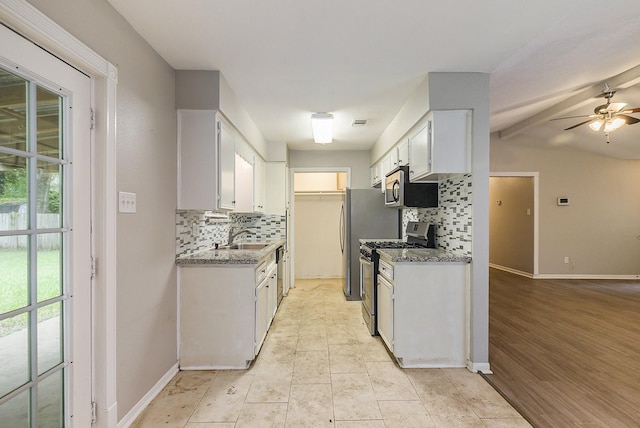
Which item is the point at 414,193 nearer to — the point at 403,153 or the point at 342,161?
the point at 403,153

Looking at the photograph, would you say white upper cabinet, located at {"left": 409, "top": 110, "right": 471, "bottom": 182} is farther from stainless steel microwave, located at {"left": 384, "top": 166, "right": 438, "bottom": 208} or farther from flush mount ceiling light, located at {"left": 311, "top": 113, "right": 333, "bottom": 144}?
flush mount ceiling light, located at {"left": 311, "top": 113, "right": 333, "bottom": 144}

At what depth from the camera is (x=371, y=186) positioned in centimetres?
548

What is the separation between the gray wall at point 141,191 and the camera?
69.8 inches

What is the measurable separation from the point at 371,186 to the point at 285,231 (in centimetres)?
161

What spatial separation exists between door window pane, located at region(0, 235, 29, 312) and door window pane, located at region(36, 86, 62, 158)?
0.39 m

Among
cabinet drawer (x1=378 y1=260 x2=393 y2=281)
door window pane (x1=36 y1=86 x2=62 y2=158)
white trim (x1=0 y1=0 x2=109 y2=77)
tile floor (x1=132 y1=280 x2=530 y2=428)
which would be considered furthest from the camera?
cabinet drawer (x1=378 y1=260 x2=393 y2=281)

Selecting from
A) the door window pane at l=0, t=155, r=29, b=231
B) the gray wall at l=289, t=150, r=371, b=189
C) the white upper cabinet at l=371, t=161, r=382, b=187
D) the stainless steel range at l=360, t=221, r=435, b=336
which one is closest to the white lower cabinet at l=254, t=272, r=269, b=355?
the stainless steel range at l=360, t=221, r=435, b=336

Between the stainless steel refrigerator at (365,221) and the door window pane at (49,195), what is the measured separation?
372cm

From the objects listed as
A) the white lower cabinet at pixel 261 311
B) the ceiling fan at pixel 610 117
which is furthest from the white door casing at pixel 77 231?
the ceiling fan at pixel 610 117

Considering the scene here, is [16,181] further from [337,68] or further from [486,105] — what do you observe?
[486,105]

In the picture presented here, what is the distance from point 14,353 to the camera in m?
1.28

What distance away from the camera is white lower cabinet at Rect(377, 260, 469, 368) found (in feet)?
8.64

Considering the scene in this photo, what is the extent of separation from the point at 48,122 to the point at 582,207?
7.86m

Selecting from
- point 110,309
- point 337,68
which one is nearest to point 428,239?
point 337,68
